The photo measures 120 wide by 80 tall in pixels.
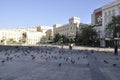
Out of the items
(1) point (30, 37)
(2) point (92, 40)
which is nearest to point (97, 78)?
(2) point (92, 40)

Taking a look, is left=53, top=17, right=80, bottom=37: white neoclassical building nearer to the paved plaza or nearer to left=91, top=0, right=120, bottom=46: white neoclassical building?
left=91, top=0, right=120, bottom=46: white neoclassical building

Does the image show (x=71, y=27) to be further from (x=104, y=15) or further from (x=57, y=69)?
(x=57, y=69)

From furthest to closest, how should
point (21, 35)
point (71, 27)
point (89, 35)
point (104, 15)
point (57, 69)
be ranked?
point (21, 35) → point (71, 27) → point (104, 15) → point (89, 35) → point (57, 69)

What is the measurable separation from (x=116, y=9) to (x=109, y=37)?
330 inches

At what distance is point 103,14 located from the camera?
77.4 m

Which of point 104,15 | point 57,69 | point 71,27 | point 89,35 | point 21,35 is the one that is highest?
point 104,15

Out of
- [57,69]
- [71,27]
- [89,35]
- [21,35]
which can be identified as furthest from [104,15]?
[21,35]

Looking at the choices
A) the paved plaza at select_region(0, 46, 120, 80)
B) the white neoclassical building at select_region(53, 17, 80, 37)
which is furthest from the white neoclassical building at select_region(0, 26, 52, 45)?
the paved plaza at select_region(0, 46, 120, 80)

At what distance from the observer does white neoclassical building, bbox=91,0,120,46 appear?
70.5 metres

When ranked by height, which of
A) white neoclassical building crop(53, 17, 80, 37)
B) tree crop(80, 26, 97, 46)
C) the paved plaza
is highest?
white neoclassical building crop(53, 17, 80, 37)

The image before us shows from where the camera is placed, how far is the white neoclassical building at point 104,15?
7050cm

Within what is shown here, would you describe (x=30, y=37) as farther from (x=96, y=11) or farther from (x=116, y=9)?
(x=116, y=9)

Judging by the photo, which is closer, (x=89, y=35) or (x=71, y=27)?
(x=89, y=35)

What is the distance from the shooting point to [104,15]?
3017 inches
